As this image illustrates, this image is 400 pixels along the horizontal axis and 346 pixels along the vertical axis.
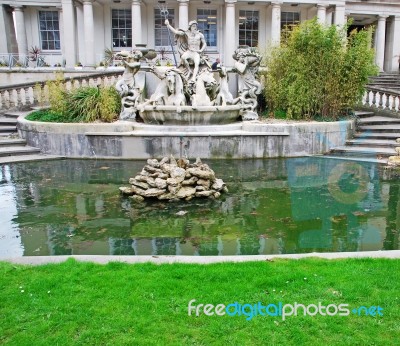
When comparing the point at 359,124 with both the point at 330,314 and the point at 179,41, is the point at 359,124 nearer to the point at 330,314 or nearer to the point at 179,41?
the point at 179,41

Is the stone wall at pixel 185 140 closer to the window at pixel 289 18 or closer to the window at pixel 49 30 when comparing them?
the window at pixel 49 30

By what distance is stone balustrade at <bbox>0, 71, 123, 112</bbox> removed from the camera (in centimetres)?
1528

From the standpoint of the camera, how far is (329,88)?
39.8 ft

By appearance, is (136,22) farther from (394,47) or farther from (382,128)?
(394,47)

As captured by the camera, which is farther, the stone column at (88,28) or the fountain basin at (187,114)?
the stone column at (88,28)

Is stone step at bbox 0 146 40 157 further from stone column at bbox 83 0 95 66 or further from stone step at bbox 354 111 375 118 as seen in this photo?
stone column at bbox 83 0 95 66

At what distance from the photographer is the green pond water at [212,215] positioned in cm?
509

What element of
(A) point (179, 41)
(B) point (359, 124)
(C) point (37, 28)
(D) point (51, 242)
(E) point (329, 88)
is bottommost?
(D) point (51, 242)

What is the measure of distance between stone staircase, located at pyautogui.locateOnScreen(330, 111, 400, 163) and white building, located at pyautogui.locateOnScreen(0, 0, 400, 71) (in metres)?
13.4

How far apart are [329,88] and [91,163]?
716 cm

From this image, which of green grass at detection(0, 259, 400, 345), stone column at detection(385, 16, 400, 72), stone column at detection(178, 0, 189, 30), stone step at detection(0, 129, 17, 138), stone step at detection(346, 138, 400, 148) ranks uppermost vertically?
stone column at detection(178, 0, 189, 30)

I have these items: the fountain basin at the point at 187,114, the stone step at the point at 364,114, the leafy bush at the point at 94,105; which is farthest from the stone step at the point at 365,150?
the leafy bush at the point at 94,105

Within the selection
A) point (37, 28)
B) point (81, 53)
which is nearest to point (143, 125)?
point (81, 53)

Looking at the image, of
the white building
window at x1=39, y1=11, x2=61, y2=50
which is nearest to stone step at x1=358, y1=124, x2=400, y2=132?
the white building
